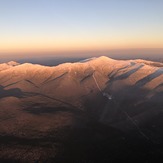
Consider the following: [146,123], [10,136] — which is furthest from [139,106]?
[10,136]

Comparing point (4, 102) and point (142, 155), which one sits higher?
point (142, 155)

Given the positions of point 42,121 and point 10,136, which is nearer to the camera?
point 10,136

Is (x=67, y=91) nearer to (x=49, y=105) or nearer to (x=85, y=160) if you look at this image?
(x=49, y=105)

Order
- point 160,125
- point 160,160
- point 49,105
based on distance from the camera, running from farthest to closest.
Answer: point 49,105 < point 160,125 < point 160,160

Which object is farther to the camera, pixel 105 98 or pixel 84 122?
pixel 105 98

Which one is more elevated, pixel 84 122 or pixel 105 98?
pixel 84 122

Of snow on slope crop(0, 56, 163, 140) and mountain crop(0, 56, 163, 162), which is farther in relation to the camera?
snow on slope crop(0, 56, 163, 140)

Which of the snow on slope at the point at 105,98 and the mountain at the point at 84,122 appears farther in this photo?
the snow on slope at the point at 105,98

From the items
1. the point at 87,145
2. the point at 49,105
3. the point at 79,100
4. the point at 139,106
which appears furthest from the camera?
the point at 79,100
